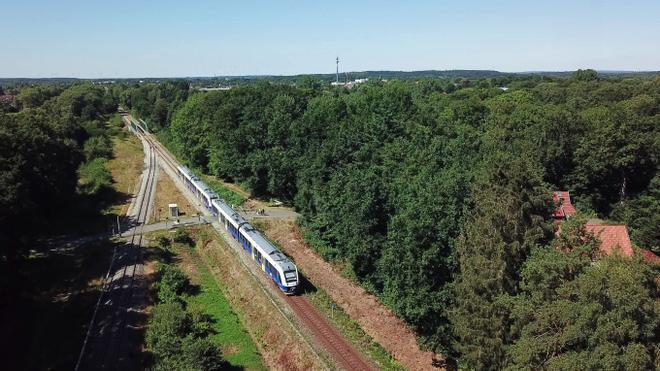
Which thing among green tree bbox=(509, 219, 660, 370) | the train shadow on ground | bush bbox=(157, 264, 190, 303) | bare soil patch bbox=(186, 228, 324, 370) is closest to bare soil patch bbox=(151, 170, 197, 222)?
bare soil patch bbox=(186, 228, 324, 370)

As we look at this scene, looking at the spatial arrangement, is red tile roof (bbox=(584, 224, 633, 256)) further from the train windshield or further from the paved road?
the paved road

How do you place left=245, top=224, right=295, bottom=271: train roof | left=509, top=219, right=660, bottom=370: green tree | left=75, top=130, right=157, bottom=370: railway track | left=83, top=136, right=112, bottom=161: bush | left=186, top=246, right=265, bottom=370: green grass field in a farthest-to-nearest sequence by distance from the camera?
left=83, top=136, right=112, bottom=161: bush → left=245, top=224, right=295, bottom=271: train roof → left=186, top=246, right=265, bottom=370: green grass field → left=75, top=130, right=157, bottom=370: railway track → left=509, top=219, right=660, bottom=370: green tree

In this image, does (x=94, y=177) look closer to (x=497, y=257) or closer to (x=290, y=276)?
(x=290, y=276)

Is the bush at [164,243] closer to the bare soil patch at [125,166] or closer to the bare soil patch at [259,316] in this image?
the bare soil patch at [259,316]

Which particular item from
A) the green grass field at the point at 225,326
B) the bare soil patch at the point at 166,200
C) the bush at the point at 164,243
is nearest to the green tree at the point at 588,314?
the green grass field at the point at 225,326

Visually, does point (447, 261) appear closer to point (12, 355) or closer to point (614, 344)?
point (614, 344)

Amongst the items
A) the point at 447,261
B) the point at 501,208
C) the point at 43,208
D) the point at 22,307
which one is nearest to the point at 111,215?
the point at 43,208

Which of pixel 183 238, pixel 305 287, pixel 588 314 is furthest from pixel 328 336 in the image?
pixel 183 238
